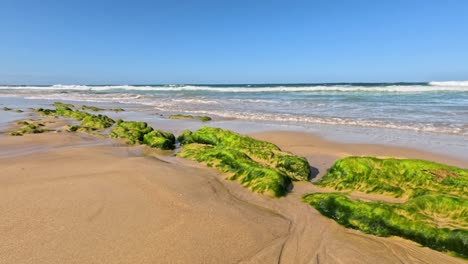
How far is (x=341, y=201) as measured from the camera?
10.3 ft

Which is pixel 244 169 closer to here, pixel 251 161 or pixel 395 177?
pixel 251 161

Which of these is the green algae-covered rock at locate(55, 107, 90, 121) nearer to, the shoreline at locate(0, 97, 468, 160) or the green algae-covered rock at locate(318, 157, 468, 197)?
the shoreline at locate(0, 97, 468, 160)

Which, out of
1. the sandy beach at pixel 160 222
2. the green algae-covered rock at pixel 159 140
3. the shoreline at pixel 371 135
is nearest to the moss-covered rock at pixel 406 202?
the sandy beach at pixel 160 222

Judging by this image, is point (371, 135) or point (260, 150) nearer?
point (260, 150)

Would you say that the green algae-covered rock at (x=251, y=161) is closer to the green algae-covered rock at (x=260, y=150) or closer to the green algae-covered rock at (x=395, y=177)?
the green algae-covered rock at (x=260, y=150)

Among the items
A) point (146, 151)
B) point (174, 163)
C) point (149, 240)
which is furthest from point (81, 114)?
point (149, 240)

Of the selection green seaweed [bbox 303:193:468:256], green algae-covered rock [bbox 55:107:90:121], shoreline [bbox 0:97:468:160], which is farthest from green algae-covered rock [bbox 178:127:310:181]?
green algae-covered rock [bbox 55:107:90:121]

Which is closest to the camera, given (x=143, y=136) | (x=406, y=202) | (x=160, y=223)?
(x=160, y=223)

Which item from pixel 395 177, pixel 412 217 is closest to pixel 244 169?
pixel 395 177

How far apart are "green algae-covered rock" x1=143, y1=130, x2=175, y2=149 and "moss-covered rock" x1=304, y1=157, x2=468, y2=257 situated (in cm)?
333

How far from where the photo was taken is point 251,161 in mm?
4621

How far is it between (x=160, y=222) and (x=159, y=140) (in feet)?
12.1

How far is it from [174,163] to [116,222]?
7.43ft

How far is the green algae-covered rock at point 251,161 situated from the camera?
3807 millimetres
